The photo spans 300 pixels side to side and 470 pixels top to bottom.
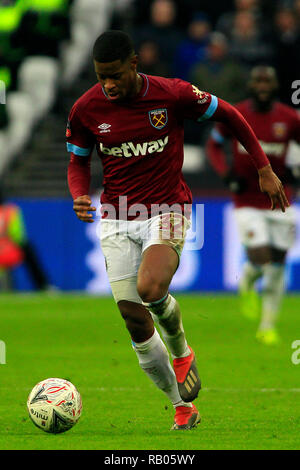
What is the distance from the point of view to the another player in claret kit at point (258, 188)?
10641 millimetres

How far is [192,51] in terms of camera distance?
17.2 metres

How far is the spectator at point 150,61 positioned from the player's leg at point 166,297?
1026 cm

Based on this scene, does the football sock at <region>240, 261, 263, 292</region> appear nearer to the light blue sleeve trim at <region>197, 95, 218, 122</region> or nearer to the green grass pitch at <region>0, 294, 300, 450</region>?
the green grass pitch at <region>0, 294, 300, 450</region>

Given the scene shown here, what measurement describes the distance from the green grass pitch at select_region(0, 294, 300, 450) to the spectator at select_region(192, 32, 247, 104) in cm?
330

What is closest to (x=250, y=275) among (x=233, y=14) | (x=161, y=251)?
(x=161, y=251)

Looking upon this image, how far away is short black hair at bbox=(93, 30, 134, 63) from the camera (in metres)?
5.93

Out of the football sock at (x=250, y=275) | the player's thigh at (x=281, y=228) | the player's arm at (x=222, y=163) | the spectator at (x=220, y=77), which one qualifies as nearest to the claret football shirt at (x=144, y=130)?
the player's arm at (x=222, y=163)

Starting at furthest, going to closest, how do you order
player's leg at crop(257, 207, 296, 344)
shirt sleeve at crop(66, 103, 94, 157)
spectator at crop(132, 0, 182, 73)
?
spectator at crop(132, 0, 182, 73) → player's leg at crop(257, 207, 296, 344) → shirt sleeve at crop(66, 103, 94, 157)

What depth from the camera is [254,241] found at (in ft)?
35.3

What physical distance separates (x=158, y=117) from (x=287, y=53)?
10723mm

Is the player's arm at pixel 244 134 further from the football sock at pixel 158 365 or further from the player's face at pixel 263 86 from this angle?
the player's face at pixel 263 86

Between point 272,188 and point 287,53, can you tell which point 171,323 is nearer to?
point 272,188

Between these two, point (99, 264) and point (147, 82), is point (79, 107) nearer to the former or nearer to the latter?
point (147, 82)

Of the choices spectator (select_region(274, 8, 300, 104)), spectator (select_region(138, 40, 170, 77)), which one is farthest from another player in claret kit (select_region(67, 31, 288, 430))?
spectator (select_region(274, 8, 300, 104))
